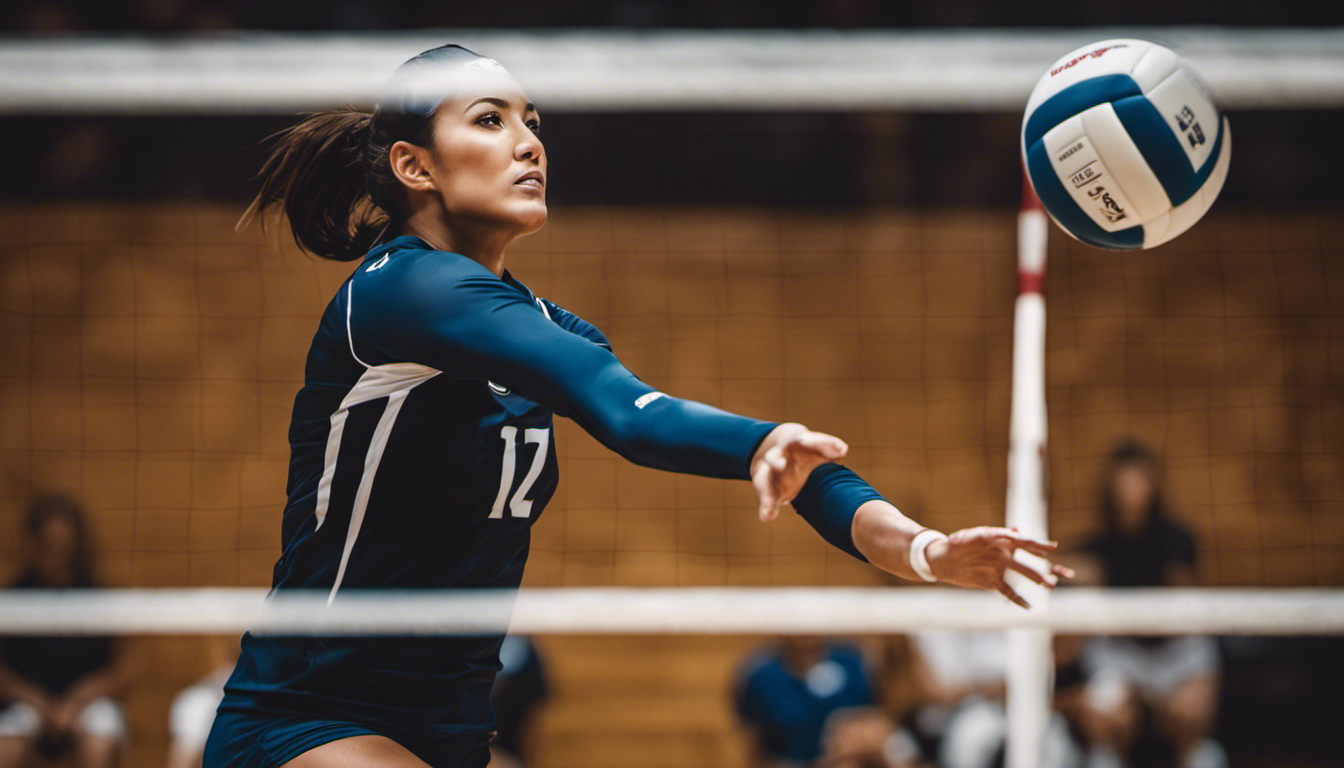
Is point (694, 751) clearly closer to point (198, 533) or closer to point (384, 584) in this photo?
point (198, 533)

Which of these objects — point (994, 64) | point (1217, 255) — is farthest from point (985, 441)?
point (994, 64)

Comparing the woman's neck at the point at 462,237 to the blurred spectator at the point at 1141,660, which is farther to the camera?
the blurred spectator at the point at 1141,660

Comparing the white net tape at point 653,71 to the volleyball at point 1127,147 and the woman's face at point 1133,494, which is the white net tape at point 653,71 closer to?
the volleyball at point 1127,147

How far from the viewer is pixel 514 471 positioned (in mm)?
2248

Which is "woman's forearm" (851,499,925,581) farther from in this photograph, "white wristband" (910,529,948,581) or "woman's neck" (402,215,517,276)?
"woman's neck" (402,215,517,276)

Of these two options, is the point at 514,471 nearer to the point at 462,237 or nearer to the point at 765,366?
the point at 462,237

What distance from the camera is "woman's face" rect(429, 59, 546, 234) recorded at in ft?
7.54

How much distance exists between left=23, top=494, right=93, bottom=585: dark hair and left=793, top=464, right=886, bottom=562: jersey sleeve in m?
4.24

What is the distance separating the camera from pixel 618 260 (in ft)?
24.3

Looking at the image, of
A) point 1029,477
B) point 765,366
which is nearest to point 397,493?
point 1029,477

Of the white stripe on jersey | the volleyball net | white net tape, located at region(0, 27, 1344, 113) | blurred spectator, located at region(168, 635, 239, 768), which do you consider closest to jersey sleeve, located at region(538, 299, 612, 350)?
the white stripe on jersey

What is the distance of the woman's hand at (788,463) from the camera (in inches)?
62.6

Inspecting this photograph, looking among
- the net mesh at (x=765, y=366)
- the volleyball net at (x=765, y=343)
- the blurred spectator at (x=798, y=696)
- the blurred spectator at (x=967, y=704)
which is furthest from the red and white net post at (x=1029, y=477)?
the net mesh at (x=765, y=366)

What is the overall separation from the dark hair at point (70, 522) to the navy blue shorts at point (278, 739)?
3.61m
